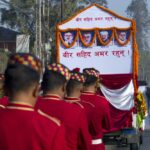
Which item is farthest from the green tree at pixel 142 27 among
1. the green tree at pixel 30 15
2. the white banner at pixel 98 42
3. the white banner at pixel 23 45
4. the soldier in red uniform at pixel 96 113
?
the soldier in red uniform at pixel 96 113

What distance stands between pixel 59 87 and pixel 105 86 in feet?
31.2

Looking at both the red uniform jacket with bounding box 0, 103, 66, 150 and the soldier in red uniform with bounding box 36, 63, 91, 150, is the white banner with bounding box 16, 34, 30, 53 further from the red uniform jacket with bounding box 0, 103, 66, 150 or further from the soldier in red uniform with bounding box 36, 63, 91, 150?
the red uniform jacket with bounding box 0, 103, 66, 150

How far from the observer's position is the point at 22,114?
4.07 metres

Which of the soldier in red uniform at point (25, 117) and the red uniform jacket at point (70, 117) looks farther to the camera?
the red uniform jacket at point (70, 117)

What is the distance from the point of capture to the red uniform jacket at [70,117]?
548 centimetres

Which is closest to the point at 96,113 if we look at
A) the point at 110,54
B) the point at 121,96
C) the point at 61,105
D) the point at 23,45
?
the point at 61,105

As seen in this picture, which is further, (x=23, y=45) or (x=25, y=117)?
(x=23, y=45)

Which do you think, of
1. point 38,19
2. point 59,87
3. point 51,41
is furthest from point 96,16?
point 51,41

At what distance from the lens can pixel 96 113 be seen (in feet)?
26.6

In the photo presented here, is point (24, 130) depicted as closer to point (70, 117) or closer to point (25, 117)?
point (25, 117)

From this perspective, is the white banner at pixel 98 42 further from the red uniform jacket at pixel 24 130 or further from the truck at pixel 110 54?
the red uniform jacket at pixel 24 130

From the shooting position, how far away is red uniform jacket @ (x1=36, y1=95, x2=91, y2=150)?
548cm

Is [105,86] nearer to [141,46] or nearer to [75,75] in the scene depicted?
[75,75]

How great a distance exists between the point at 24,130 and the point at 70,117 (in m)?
1.76
